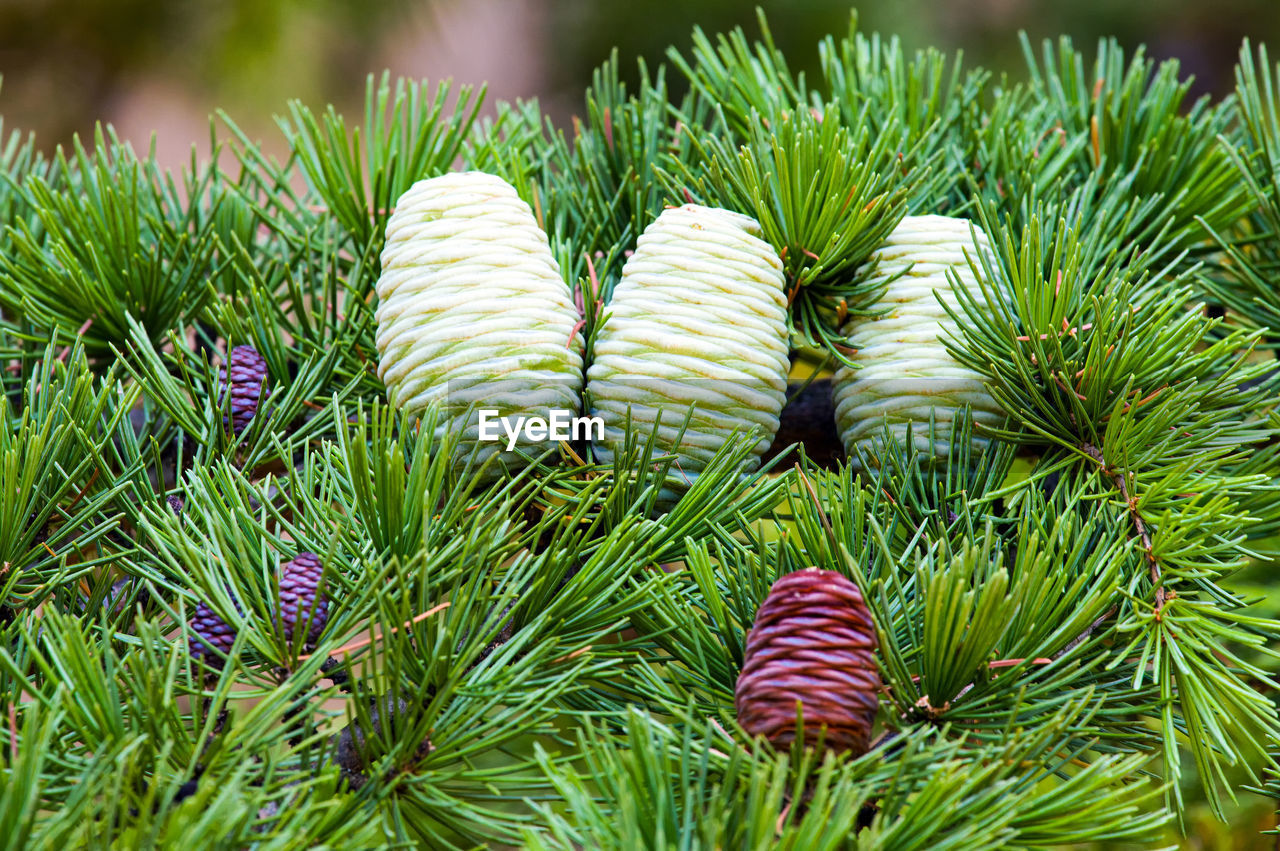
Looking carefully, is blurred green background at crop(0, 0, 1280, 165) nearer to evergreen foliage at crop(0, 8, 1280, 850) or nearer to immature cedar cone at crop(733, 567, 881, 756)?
evergreen foliage at crop(0, 8, 1280, 850)

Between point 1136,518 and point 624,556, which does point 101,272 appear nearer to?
point 624,556

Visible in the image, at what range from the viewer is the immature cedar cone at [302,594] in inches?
9.8

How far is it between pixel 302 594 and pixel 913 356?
0.20 m

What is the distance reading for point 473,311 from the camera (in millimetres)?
303

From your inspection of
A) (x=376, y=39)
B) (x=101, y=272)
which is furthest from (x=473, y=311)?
(x=376, y=39)

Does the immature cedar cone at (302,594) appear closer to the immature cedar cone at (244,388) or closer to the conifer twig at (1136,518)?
the immature cedar cone at (244,388)

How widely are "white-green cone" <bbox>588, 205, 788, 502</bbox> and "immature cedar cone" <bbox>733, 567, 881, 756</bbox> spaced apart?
7cm

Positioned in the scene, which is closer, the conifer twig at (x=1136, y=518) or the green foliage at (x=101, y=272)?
the conifer twig at (x=1136, y=518)

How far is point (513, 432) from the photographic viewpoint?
294 millimetres

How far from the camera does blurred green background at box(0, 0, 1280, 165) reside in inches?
60.8

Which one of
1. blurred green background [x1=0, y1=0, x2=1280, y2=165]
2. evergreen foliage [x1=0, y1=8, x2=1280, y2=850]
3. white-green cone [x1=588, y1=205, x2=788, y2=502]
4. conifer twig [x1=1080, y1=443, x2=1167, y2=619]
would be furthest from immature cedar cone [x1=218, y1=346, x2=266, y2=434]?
blurred green background [x1=0, y1=0, x2=1280, y2=165]

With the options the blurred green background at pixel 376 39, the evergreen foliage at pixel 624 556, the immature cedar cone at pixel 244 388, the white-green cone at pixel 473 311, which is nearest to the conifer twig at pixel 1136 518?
the evergreen foliage at pixel 624 556

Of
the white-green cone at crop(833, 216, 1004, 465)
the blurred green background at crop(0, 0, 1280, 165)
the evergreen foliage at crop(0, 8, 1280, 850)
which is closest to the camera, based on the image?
the evergreen foliage at crop(0, 8, 1280, 850)

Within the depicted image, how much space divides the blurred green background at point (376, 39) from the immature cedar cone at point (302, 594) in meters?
1.45
